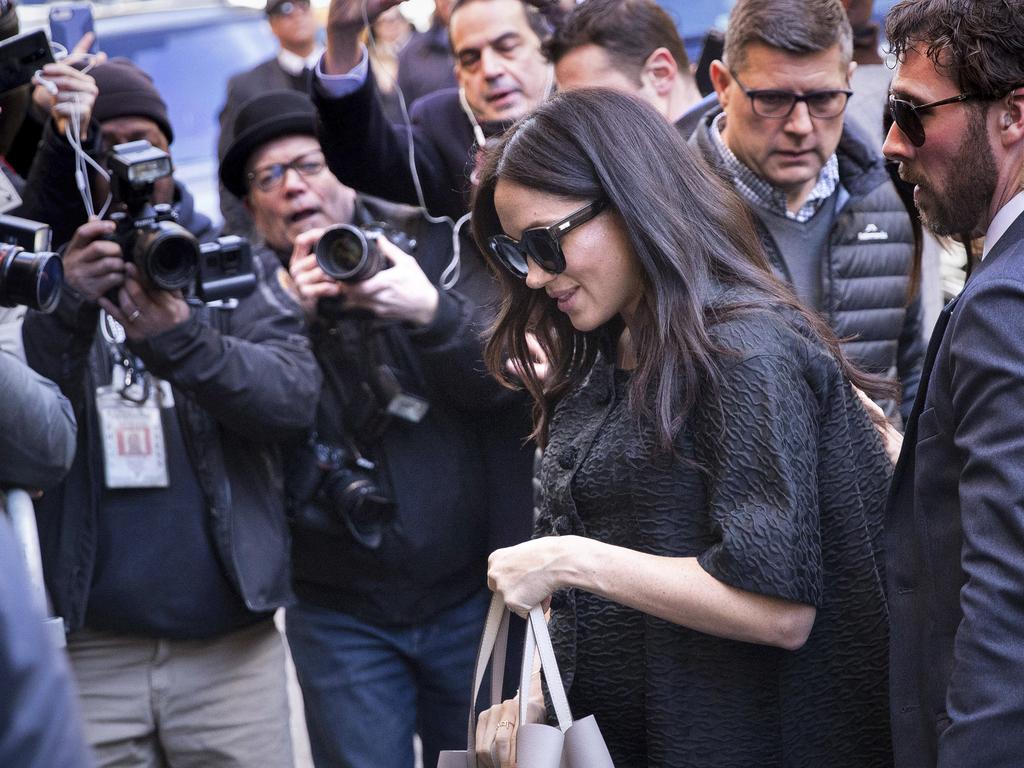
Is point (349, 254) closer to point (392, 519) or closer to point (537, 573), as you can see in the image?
point (392, 519)

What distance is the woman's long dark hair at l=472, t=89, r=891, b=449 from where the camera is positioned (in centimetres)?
203

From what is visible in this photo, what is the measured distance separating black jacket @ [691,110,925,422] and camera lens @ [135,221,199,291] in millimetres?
1160

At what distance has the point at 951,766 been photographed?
65.7 inches

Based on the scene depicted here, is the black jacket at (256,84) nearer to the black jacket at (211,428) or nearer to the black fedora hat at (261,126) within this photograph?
the black fedora hat at (261,126)

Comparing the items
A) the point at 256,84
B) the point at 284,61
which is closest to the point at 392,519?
the point at 256,84

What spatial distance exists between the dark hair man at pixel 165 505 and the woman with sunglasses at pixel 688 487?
992 millimetres

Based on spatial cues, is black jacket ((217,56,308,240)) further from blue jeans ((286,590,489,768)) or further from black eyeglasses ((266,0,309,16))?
blue jeans ((286,590,489,768))

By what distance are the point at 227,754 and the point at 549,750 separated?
1.45 meters

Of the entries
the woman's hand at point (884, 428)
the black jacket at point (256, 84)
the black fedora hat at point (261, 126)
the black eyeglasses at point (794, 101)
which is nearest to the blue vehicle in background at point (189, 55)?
the black jacket at point (256, 84)

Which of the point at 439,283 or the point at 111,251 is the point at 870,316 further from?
the point at 111,251

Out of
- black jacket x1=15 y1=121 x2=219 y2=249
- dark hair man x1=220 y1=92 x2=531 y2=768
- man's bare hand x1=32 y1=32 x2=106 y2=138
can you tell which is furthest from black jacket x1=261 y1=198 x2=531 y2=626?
man's bare hand x1=32 y1=32 x2=106 y2=138

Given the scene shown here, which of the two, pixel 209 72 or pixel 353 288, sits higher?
pixel 209 72

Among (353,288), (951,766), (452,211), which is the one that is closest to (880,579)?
(951,766)

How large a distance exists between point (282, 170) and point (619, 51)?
94 centimetres
